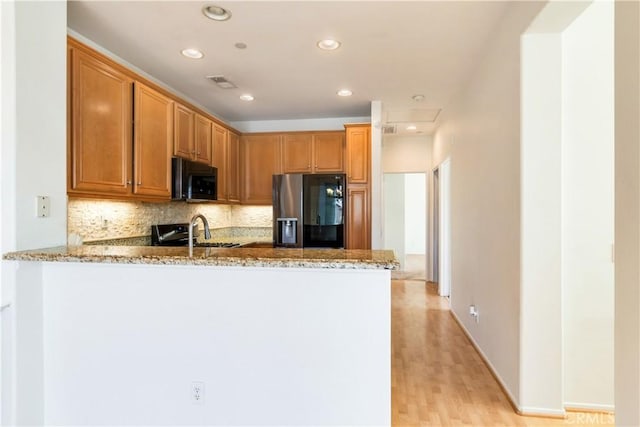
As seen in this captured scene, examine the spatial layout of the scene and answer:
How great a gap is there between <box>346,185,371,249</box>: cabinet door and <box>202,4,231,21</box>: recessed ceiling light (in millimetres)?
2540

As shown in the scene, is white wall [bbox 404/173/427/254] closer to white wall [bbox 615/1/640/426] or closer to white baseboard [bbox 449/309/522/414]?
white baseboard [bbox 449/309/522/414]

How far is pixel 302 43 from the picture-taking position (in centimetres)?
283

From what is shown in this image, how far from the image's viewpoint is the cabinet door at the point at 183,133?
11.6ft

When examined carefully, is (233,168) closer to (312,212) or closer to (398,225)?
(312,212)

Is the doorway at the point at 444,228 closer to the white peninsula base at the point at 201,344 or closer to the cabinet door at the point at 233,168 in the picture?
the cabinet door at the point at 233,168

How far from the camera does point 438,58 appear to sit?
10.2 ft

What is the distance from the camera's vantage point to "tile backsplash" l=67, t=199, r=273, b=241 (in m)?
2.84

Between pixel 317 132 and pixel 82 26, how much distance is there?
2.84m

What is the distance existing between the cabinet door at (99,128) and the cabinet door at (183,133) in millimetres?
632

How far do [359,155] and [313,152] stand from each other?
0.69 metres

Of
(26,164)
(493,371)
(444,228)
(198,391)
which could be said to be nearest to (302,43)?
(26,164)

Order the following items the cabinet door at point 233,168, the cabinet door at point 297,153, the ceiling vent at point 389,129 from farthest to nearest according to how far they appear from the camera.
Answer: the ceiling vent at point 389,129 < the cabinet door at point 297,153 < the cabinet door at point 233,168

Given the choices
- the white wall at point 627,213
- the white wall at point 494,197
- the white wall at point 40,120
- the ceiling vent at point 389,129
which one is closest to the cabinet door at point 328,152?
the ceiling vent at point 389,129

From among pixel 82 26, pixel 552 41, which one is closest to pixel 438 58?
pixel 552 41
